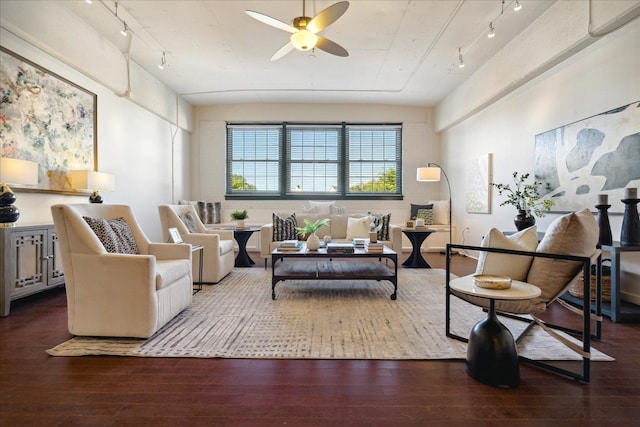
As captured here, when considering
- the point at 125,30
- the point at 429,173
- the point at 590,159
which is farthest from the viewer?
the point at 429,173

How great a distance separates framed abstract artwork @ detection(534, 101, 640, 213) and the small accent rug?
175 cm

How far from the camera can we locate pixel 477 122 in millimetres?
5941

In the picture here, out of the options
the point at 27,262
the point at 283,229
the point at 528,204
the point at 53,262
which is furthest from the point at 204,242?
the point at 528,204

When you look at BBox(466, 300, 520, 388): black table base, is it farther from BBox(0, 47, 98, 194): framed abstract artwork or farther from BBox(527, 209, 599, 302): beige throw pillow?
BBox(0, 47, 98, 194): framed abstract artwork

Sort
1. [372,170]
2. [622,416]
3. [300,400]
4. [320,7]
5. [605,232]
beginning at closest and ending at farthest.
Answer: [622,416]
[300,400]
[605,232]
[320,7]
[372,170]

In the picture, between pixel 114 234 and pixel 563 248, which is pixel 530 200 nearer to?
pixel 563 248

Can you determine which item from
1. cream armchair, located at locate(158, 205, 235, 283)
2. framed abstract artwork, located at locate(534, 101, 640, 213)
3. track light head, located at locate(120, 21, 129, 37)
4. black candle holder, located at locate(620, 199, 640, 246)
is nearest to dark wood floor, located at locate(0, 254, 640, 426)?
black candle holder, located at locate(620, 199, 640, 246)

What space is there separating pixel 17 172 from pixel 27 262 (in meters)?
0.82

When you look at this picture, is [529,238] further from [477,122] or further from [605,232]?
[477,122]

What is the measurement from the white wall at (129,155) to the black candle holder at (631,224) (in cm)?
566

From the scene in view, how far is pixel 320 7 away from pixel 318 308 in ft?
11.0

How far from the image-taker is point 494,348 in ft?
5.87

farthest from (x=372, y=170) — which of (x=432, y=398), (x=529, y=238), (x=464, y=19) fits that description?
(x=432, y=398)

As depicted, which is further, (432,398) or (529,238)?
(529,238)
